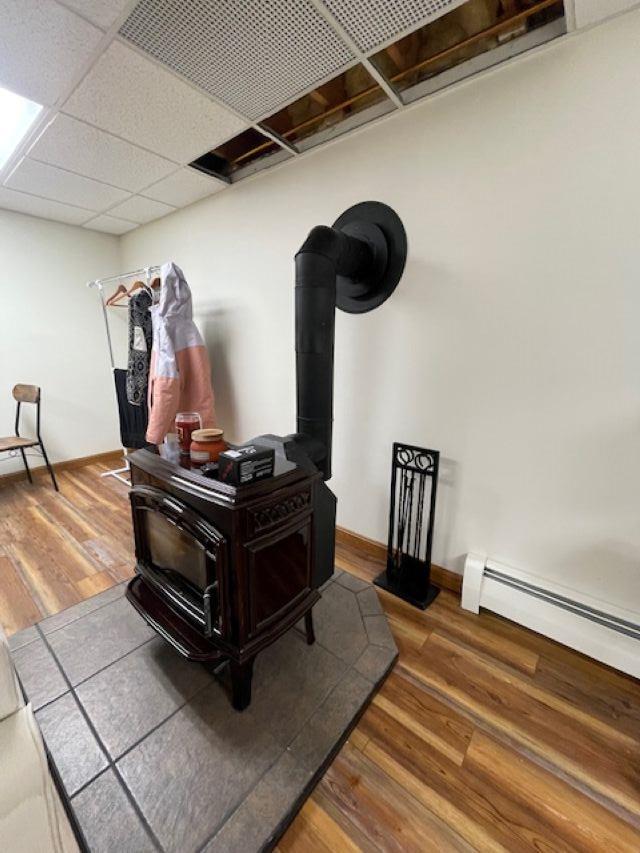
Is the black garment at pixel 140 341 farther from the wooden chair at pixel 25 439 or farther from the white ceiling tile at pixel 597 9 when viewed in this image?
the white ceiling tile at pixel 597 9

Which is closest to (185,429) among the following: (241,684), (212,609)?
(212,609)

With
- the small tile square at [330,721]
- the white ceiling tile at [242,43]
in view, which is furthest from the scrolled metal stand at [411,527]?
the white ceiling tile at [242,43]

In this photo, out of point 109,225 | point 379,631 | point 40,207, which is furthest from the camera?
point 109,225

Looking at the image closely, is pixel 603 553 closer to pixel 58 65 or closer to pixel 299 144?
pixel 299 144

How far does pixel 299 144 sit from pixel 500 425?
192 cm

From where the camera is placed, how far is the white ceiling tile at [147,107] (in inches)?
54.8

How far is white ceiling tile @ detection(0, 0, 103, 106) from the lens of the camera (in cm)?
115

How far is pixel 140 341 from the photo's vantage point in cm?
261

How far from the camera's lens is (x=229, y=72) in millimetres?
1399

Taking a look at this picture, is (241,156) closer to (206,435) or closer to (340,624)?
(206,435)

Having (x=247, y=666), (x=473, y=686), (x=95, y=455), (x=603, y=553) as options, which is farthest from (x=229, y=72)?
(x=95, y=455)

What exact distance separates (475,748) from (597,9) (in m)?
2.51

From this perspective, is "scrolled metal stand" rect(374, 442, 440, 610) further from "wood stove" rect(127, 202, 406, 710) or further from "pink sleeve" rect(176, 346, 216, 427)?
"pink sleeve" rect(176, 346, 216, 427)

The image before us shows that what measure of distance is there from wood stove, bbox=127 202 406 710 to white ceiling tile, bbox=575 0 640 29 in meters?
0.84
